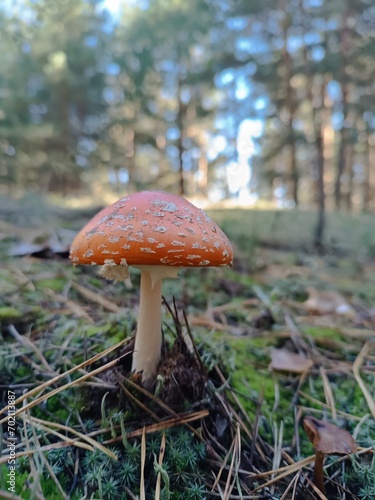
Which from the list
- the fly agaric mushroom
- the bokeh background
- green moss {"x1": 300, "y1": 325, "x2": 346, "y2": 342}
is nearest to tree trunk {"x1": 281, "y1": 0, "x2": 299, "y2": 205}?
the bokeh background

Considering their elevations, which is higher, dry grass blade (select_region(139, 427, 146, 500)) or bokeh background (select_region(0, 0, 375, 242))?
bokeh background (select_region(0, 0, 375, 242))

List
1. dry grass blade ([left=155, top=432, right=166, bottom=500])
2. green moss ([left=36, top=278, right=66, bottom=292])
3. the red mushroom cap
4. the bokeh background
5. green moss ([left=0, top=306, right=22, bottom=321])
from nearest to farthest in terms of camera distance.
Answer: dry grass blade ([left=155, top=432, right=166, bottom=500]) < the red mushroom cap < green moss ([left=0, top=306, right=22, bottom=321]) < green moss ([left=36, top=278, right=66, bottom=292]) < the bokeh background

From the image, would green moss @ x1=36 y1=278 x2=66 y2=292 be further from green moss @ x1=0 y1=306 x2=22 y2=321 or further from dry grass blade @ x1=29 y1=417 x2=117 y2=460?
dry grass blade @ x1=29 y1=417 x2=117 y2=460

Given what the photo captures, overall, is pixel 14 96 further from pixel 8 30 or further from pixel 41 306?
pixel 41 306

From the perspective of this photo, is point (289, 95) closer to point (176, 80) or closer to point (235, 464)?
point (176, 80)

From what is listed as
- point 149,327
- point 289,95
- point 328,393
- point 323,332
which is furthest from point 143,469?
point 289,95

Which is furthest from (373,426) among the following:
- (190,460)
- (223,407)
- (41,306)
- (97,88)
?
(97,88)

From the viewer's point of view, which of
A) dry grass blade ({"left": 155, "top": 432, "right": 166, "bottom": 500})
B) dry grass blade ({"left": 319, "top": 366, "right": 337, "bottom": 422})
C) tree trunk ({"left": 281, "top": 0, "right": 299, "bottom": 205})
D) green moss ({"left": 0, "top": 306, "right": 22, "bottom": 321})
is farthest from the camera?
tree trunk ({"left": 281, "top": 0, "right": 299, "bottom": 205})

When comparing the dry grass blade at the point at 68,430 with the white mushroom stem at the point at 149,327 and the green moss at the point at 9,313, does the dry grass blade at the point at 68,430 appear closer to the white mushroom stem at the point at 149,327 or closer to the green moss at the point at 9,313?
the white mushroom stem at the point at 149,327
